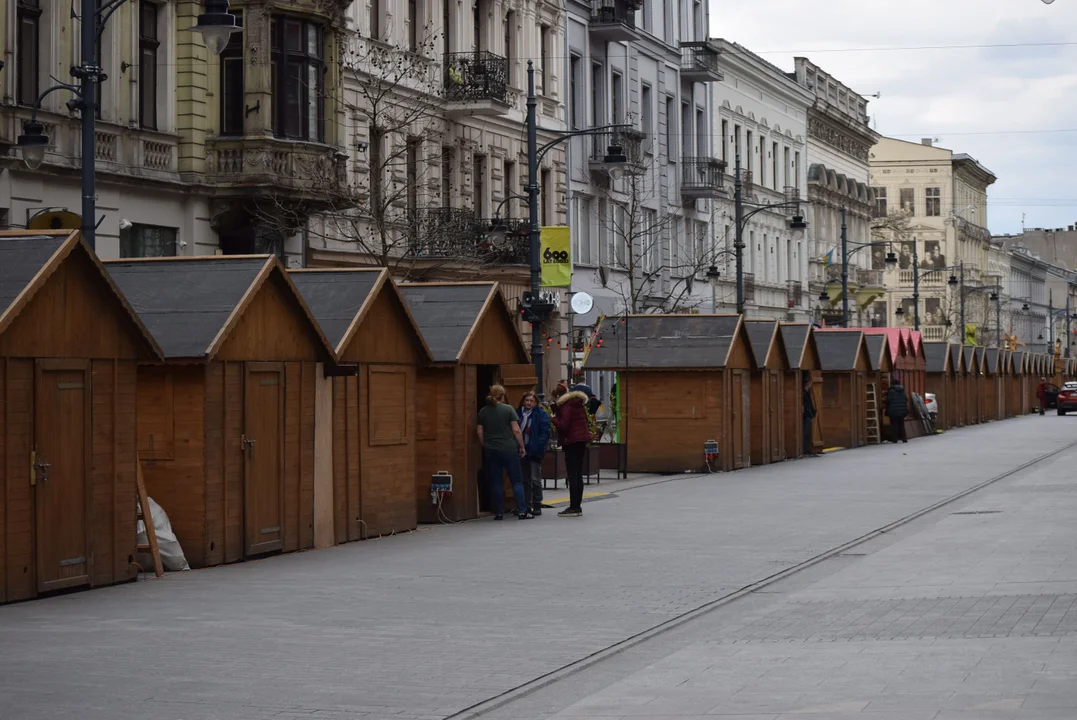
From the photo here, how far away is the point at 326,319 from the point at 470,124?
2604 centimetres

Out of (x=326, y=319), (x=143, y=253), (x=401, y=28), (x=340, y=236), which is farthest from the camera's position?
(x=401, y=28)

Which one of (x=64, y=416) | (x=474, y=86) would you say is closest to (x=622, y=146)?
(x=474, y=86)

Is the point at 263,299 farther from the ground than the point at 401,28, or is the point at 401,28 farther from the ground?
the point at 401,28

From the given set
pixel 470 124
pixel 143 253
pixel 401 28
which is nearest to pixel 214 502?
pixel 143 253

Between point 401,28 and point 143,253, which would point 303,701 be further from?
point 401,28

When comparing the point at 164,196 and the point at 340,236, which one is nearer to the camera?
the point at 164,196

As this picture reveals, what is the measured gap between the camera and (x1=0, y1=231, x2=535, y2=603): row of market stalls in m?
15.1

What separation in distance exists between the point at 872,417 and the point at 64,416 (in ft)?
126

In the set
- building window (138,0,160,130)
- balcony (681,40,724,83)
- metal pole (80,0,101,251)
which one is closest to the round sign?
building window (138,0,160,130)

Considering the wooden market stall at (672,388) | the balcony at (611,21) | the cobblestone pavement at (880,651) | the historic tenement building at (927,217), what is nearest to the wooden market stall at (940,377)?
the balcony at (611,21)

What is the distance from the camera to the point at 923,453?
1718 inches

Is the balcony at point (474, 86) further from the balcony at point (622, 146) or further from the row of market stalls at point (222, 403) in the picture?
the row of market stalls at point (222, 403)

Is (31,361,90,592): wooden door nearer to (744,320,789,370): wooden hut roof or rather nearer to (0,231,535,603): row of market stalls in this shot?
(0,231,535,603): row of market stalls

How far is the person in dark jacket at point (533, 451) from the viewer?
24047mm
